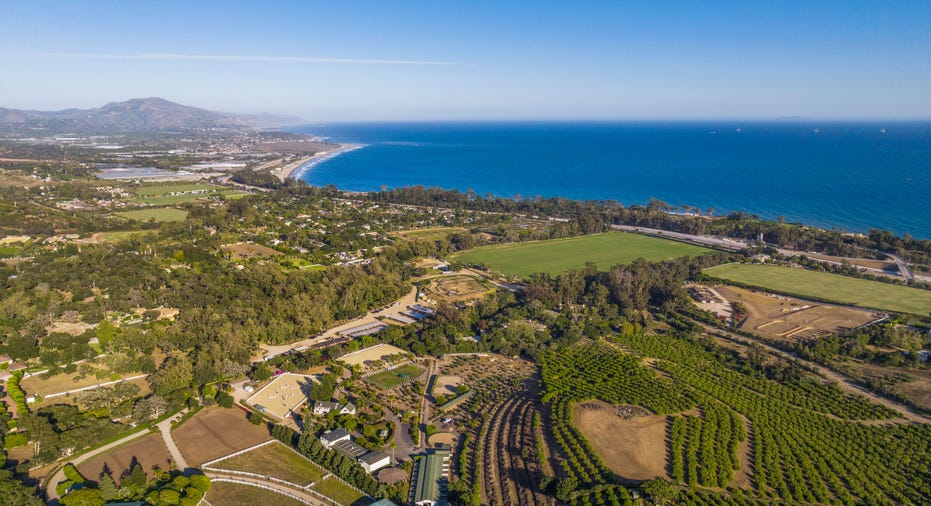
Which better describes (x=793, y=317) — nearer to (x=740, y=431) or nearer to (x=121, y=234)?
(x=740, y=431)

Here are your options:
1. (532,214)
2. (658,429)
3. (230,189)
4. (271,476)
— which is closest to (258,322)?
(271,476)

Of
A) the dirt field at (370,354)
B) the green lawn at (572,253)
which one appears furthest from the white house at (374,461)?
the green lawn at (572,253)

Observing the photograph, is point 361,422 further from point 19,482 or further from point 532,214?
point 532,214

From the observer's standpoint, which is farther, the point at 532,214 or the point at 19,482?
the point at 532,214

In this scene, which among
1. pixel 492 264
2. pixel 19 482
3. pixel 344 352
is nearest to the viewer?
pixel 19 482

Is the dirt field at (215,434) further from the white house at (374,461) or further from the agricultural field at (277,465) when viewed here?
the white house at (374,461)

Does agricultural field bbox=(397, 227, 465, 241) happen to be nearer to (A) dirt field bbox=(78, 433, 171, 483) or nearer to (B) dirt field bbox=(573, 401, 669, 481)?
(B) dirt field bbox=(573, 401, 669, 481)

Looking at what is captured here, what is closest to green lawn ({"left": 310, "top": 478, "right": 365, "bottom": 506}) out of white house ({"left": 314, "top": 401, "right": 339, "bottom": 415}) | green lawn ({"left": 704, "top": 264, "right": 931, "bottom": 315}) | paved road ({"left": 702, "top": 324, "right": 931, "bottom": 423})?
white house ({"left": 314, "top": 401, "right": 339, "bottom": 415})
